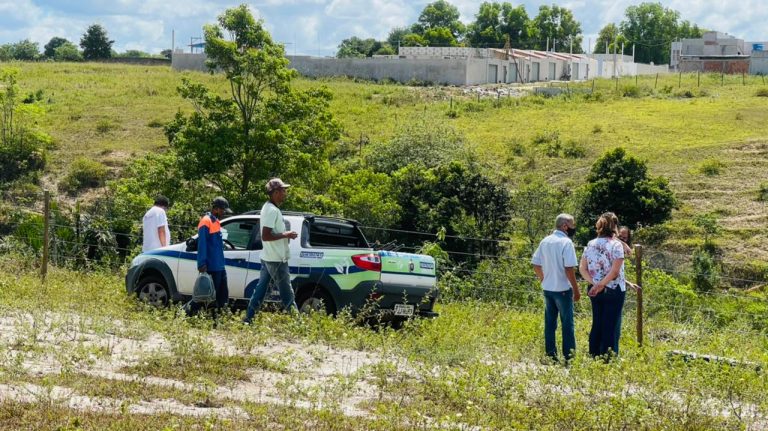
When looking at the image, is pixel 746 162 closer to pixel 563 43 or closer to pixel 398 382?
pixel 398 382

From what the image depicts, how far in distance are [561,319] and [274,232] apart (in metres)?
3.14

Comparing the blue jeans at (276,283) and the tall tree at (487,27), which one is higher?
the tall tree at (487,27)

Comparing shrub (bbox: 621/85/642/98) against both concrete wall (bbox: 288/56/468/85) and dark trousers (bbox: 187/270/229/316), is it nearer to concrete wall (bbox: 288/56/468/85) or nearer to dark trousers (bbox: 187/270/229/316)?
concrete wall (bbox: 288/56/468/85)

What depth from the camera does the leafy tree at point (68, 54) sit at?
4055 inches

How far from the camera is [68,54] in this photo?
108750 mm

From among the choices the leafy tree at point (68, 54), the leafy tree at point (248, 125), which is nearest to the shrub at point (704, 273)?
the leafy tree at point (248, 125)

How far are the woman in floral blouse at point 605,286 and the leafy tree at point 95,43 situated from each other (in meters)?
98.4

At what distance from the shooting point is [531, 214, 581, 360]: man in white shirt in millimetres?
9992

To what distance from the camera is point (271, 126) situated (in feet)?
81.6

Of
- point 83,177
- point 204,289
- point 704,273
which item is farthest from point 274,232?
point 83,177

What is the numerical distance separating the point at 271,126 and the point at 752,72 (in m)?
71.2

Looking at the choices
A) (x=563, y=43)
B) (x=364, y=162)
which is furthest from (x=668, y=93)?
(x=563, y=43)

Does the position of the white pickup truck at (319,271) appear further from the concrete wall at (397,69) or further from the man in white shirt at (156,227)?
the concrete wall at (397,69)

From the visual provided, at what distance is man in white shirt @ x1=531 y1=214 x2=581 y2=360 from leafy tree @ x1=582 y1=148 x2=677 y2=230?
75.7ft
